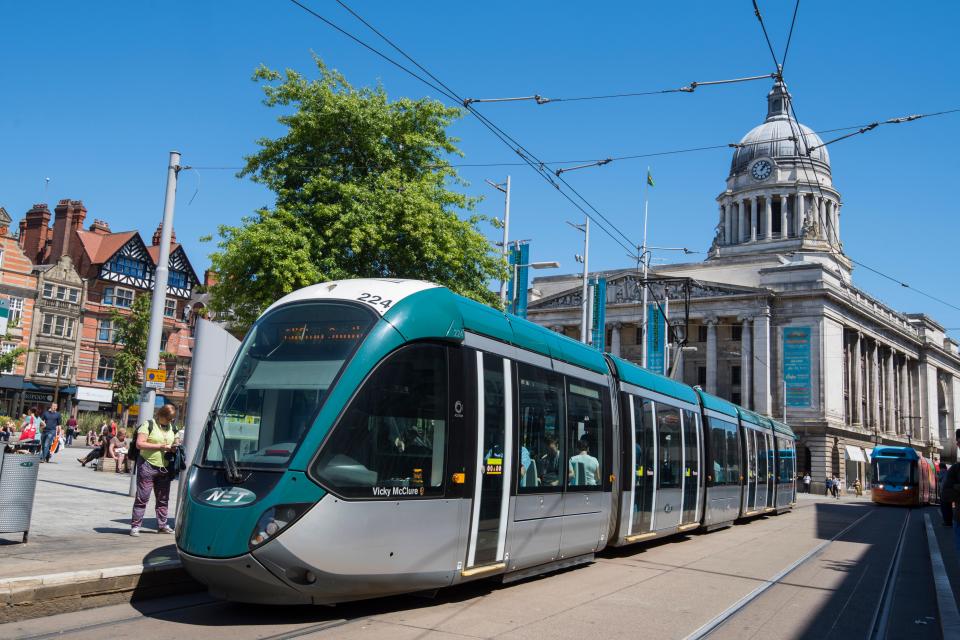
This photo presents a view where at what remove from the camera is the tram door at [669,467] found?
14664 millimetres

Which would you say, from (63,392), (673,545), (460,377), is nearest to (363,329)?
(460,377)

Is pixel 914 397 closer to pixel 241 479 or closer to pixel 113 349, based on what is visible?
pixel 113 349

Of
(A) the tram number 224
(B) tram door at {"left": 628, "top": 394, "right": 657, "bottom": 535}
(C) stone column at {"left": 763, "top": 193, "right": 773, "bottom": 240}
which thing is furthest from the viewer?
(C) stone column at {"left": 763, "top": 193, "right": 773, "bottom": 240}

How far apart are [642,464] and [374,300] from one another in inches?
273

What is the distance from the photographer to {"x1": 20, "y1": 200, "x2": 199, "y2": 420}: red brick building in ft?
199

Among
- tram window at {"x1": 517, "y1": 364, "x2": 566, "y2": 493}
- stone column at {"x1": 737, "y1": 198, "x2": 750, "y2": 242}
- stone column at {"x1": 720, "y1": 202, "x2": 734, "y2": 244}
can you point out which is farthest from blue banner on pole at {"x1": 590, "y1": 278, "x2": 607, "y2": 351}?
stone column at {"x1": 720, "y1": 202, "x2": 734, "y2": 244}

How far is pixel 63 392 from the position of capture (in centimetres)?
5888

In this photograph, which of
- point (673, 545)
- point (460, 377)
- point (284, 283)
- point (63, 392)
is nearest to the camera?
point (460, 377)

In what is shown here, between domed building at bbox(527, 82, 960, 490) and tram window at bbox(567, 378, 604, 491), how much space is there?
45.0m

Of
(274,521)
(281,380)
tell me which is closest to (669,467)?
(281,380)

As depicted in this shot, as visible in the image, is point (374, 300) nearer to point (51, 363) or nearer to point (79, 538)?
point (79, 538)

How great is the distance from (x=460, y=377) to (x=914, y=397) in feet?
338

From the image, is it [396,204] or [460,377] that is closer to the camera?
[460,377]

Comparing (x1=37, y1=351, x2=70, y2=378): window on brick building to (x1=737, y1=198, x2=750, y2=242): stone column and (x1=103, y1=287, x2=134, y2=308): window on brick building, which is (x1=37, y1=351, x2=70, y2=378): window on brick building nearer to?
(x1=103, y1=287, x2=134, y2=308): window on brick building
